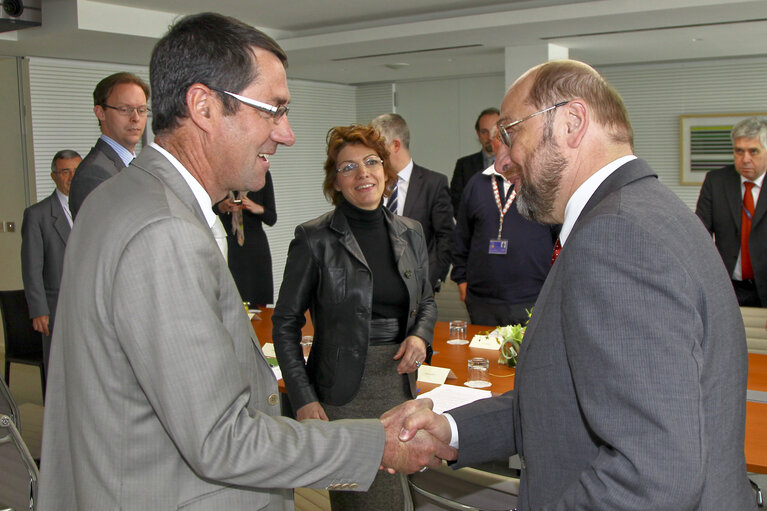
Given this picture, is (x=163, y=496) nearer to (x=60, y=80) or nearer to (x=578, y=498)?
(x=578, y=498)

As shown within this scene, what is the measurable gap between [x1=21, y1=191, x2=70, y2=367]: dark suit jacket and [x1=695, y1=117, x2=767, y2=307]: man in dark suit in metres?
4.94

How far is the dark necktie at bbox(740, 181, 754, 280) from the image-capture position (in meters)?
5.21

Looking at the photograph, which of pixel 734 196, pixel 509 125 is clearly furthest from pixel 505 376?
pixel 734 196

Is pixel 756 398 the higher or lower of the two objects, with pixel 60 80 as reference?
lower

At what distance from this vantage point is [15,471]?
2.80m

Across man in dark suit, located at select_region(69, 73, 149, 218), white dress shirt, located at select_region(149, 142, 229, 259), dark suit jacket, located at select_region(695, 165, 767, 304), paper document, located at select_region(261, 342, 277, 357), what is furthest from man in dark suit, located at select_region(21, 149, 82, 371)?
dark suit jacket, located at select_region(695, 165, 767, 304)

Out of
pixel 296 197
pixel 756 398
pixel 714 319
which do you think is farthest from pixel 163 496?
pixel 296 197

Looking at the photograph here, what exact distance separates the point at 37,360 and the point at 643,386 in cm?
505

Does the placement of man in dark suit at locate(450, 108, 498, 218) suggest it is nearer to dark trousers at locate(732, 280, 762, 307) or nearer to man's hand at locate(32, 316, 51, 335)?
dark trousers at locate(732, 280, 762, 307)

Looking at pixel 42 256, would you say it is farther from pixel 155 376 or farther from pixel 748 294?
pixel 748 294

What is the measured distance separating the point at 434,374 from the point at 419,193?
7.51 feet

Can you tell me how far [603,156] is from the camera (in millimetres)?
1380

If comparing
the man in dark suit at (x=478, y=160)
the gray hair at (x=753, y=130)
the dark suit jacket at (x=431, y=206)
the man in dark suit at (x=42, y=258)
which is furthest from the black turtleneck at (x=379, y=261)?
the gray hair at (x=753, y=130)

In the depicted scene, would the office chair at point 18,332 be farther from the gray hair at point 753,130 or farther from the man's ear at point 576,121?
the gray hair at point 753,130
